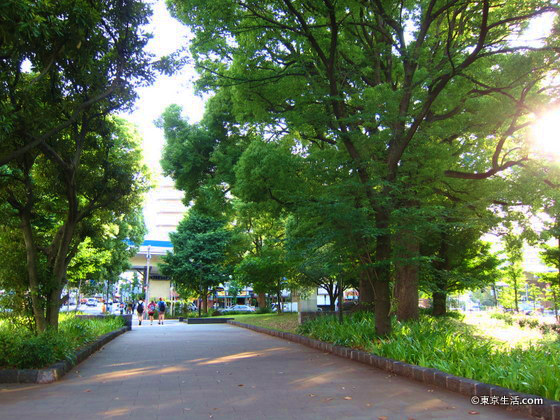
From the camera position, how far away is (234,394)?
611 centimetres

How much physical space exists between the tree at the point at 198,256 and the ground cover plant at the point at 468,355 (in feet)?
87.2

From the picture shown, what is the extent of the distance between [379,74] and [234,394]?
9752 mm

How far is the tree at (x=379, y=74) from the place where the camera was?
9.96 m

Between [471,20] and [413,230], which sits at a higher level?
[471,20]

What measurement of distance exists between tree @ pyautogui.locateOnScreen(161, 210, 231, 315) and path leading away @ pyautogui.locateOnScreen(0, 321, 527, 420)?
91.4ft

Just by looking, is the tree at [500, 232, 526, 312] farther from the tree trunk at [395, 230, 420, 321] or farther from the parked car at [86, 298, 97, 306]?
the parked car at [86, 298, 97, 306]

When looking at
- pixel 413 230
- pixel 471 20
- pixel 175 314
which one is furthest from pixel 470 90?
pixel 175 314

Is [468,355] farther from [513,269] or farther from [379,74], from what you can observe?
[513,269]

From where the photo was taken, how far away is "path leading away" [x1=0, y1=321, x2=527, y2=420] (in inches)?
200

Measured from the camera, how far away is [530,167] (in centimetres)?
1369

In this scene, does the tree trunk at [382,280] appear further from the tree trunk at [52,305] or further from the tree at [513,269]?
the tree at [513,269]

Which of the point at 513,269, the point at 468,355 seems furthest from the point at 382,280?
the point at 513,269

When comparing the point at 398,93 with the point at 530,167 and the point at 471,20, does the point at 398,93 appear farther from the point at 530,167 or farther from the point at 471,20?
the point at 530,167

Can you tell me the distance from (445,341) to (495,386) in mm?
2883
